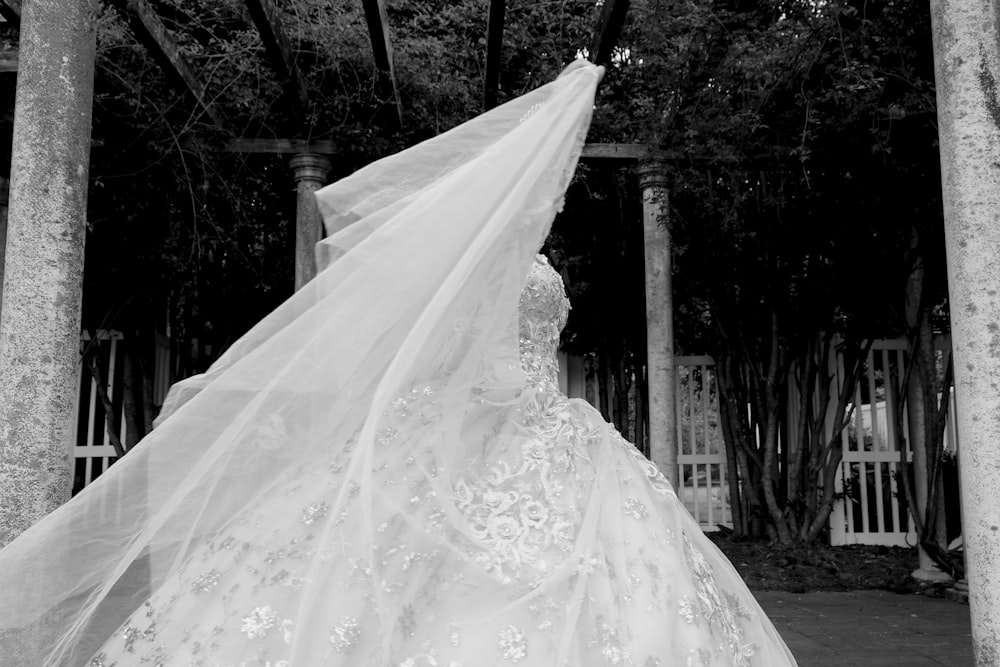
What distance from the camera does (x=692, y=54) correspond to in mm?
4684

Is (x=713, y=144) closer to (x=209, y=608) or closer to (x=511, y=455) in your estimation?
(x=511, y=455)

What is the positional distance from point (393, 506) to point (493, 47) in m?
3.13

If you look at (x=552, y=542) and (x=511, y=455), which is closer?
(x=552, y=542)

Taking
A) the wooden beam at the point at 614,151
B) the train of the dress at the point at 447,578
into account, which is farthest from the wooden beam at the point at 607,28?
the train of the dress at the point at 447,578

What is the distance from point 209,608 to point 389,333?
2.22 feet

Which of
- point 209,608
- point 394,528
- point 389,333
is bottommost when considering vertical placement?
point 209,608

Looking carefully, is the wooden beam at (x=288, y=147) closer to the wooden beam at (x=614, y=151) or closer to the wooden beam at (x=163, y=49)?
the wooden beam at (x=614, y=151)

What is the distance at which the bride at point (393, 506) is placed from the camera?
155 centimetres

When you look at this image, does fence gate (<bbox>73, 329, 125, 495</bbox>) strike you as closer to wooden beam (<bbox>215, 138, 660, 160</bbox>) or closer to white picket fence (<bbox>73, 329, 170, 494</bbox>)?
white picket fence (<bbox>73, 329, 170, 494</bbox>)

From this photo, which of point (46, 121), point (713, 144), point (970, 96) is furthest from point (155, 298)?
point (970, 96)

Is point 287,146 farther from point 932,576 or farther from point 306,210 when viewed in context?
point 932,576

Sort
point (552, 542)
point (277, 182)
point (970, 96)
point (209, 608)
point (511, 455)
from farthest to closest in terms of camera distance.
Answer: point (277, 182) < point (970, 96) < point (511, 455) < point (552, 542) < point (209, 608)

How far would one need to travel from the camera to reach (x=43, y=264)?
262cm

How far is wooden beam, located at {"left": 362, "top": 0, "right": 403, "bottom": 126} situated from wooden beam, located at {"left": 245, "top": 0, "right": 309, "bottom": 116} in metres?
0.48
